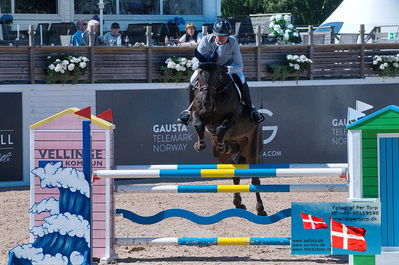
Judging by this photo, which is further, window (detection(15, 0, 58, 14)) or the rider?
window (detection(15, 0, 58, 14))

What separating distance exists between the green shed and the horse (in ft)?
9.70

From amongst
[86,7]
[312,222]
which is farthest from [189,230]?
[86,7]

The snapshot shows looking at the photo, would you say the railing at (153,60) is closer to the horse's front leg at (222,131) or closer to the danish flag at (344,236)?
the horse's front leg at (222,131)

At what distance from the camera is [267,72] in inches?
627

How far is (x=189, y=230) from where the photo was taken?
9820 mm

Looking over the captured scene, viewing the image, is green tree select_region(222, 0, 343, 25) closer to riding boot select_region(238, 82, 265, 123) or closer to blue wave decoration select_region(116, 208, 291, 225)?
riding boot select_region(238, 82, 265, 123)

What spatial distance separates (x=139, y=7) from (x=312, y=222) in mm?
14850

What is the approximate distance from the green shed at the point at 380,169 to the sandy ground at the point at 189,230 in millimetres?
956

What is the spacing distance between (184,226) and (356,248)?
3218mm

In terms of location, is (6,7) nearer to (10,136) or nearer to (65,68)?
(65,68)

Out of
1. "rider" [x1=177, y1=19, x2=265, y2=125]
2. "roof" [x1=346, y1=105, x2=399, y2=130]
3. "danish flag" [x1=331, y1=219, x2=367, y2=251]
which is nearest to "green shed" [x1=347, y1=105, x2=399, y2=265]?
"roof" [x1=346, y1=105, x2=399, y2=130]

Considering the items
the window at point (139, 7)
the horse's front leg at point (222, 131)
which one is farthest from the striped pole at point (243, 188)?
the window at point (139, 7)

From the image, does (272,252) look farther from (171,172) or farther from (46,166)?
(46,166)

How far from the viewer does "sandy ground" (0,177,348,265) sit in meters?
8.34
